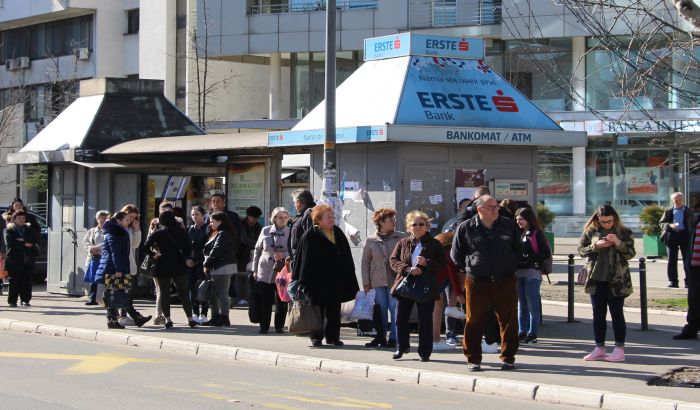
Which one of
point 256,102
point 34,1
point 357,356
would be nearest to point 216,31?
point 256,102

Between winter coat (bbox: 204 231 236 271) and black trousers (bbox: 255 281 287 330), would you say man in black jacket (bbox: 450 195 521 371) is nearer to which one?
black trousers (bbox: 255 281 287 330)

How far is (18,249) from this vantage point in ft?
64.4

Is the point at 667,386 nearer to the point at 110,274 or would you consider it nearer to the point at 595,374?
the point at 595,374

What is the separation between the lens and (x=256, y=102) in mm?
50969

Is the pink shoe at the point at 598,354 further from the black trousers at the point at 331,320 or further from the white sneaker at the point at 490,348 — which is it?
the black trousers at the point at 331,320

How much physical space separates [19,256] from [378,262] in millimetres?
8551

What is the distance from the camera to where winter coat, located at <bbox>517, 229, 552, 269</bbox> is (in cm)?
1413

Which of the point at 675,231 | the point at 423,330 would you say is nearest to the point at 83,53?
the point at 675,231

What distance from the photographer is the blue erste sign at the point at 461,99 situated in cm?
1578

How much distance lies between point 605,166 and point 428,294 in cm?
3150

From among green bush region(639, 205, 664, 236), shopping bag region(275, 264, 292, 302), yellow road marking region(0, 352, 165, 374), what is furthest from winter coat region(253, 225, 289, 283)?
green bush region(639, 205, 664, 236)

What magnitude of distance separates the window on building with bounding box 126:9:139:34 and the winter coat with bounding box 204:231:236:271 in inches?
1565

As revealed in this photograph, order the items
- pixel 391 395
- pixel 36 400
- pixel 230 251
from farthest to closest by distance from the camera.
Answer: pixel 230 251
pixel 391 395
pixel 36 400

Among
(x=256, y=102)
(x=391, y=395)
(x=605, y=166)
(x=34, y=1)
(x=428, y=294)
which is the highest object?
(x=34, y=1)
